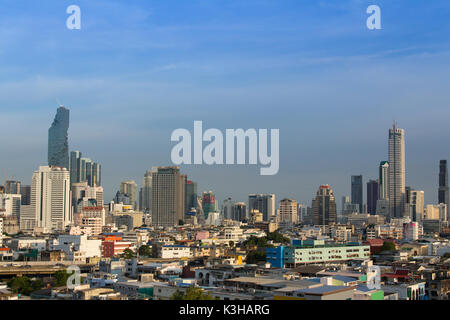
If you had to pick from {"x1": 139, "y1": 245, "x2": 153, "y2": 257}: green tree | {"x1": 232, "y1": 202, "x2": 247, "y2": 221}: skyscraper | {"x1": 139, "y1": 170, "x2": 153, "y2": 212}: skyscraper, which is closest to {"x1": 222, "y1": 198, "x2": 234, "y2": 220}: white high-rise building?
{"x1": 232, "y1": 202, "x2": 247, "y2": 221}: skyscraper

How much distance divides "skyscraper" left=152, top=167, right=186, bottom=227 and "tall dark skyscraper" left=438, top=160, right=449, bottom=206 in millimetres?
22778

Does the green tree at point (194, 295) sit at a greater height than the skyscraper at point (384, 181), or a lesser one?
lesser

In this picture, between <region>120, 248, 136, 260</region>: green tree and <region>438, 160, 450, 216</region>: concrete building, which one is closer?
<region>120, 248, 136, 260</region>: green tree

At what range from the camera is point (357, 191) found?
65000 mm

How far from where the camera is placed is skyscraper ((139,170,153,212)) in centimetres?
5347

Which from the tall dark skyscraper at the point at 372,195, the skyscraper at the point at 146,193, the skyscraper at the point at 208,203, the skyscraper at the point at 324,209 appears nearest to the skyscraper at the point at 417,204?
the tall dark skyscraper at the point at 372,195

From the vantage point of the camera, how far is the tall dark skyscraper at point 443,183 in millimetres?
54438

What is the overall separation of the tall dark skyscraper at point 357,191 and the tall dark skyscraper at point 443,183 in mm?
8309

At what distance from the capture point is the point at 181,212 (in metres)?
49.2

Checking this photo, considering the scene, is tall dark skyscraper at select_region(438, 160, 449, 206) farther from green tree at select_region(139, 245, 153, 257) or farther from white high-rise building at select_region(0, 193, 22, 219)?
green tree at select_region(139, 245, 153, 257)

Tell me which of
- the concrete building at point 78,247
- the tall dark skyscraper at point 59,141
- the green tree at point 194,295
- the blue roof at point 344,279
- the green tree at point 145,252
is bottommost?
the green tree at point 145,252

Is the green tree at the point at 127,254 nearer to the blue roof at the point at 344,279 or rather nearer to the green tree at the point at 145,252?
the green tree at the point at 145,252

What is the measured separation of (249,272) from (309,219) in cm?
4399

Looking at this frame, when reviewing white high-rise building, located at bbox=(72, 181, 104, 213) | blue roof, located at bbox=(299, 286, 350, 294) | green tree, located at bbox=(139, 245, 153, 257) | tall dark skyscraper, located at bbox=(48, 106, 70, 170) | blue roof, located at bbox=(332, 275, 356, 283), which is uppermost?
tall dark skyscraper, located at bbox=(48, 106, 70, 170)
